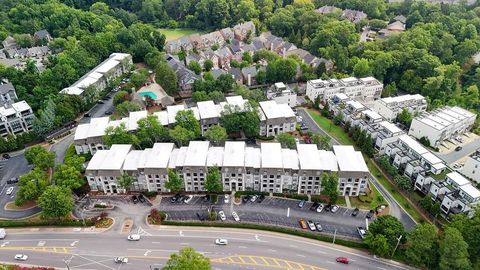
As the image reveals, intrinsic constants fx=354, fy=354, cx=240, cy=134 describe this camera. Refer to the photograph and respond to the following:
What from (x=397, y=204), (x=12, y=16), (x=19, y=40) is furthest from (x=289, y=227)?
(x=12, y=16)

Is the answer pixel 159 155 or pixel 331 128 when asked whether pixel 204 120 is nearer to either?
pixel 159 155

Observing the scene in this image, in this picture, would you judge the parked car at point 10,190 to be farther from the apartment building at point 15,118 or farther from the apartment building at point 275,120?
the apartment building at point 275,120

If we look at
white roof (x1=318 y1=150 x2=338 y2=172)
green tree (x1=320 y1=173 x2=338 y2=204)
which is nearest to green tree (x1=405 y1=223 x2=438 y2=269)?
green tree (x1=320 y1=173 x2=338 y2=204)

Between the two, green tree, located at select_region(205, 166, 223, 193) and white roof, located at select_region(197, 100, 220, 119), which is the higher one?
white roof, located at select_region(197, 100, 220, 119)

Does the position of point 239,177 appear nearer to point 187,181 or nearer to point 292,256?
point 187,181

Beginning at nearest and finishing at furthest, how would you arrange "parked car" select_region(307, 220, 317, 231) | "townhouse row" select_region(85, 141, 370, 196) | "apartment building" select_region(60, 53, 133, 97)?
1. "parked car" select_region(307, 220, 317, 231)
2. "townhouse row" select_region(85, 141, 370, 196)
3. "apartment building" select_region(60, 53, 133, 97)

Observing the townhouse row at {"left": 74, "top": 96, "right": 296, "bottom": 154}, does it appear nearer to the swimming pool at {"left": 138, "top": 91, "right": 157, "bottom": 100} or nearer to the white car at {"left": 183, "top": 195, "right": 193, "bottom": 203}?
the swimming pool at {"left": 138, "top": 91, "right": 157, "bottom": 100}
